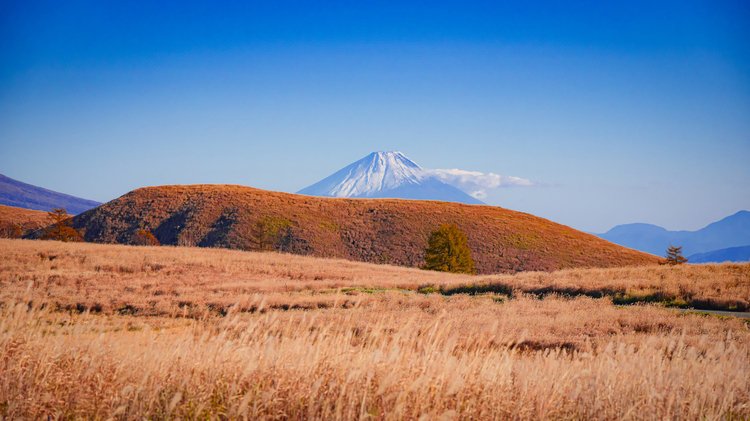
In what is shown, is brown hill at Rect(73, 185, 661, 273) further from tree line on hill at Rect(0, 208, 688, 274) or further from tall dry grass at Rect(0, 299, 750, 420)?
tall dry grass at Rect(0, 299, 750, 420)

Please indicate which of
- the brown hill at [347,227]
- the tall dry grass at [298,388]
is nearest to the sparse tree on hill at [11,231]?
the brown hill at [347,227]

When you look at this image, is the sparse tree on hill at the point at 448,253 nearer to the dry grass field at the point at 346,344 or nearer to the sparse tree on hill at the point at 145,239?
the dry grass field at the point at 346,344

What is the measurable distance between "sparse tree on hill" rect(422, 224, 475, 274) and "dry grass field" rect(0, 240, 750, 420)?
18050 millimetres

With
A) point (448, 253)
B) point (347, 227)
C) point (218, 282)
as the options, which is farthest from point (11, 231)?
point (448, 253)

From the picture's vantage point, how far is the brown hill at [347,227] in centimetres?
5731

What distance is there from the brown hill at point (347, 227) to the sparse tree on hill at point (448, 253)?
14652 mm

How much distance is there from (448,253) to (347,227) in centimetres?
2726

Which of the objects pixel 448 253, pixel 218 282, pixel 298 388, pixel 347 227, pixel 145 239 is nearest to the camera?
pixel 298 388

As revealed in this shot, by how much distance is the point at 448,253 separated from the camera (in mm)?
39875

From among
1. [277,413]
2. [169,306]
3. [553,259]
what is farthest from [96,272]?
[553,259]

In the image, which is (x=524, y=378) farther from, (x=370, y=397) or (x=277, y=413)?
(x=277, y=413)

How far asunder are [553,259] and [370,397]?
199ft

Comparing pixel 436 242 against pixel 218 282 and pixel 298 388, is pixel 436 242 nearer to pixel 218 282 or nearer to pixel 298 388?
pixel 218 282

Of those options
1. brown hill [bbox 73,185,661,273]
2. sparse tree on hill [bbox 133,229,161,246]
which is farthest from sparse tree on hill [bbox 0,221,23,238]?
sparse tree on hill [bbox 133,229,161,246]
